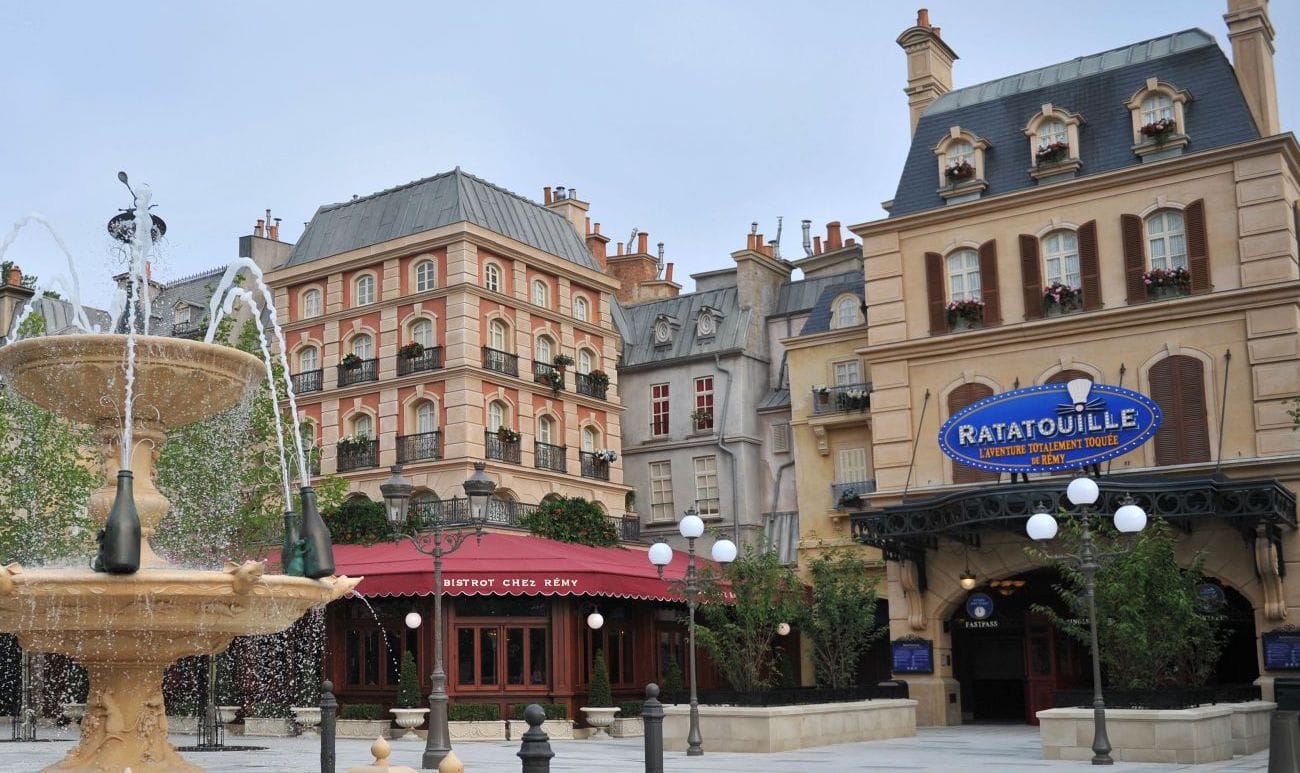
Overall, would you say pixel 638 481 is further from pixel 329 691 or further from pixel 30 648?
pixel 30 648

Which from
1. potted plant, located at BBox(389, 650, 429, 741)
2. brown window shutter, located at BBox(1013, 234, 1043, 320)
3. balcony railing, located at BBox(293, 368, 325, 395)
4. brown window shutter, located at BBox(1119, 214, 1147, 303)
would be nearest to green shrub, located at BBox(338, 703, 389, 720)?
potted plant, located at BBox(389, 650, 429, 741)

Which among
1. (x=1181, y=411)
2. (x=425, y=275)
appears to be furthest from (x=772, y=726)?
(x=425, y=275)

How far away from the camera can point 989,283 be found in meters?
29.2

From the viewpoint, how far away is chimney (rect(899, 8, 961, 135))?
32875 millimetres

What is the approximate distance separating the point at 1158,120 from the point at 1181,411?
5.85m

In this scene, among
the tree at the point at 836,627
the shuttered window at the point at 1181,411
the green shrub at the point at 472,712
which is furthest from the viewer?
the green shrub at the point at 472,712

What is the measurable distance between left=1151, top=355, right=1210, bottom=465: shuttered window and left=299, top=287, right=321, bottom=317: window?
2107 centimetres

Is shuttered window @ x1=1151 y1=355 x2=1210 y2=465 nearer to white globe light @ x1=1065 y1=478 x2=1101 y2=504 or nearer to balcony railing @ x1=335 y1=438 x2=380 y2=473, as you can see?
white globe light @ x1=1065 y1=478 x2=1101 y2=504

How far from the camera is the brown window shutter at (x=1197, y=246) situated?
26750 millimetres

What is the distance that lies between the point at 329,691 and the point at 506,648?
12.6m

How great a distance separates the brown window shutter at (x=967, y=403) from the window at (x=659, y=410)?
460 inches

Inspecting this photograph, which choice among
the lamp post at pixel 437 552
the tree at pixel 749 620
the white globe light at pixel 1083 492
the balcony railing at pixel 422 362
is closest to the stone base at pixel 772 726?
the tree at pixel 749 620

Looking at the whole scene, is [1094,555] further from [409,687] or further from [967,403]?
[409,687]

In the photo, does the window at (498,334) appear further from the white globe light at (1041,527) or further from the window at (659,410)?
the white globe light at (1041,527)
